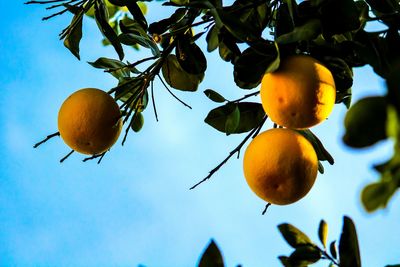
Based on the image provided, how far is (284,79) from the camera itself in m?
1.41

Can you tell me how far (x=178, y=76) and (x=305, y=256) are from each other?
43.7 inches

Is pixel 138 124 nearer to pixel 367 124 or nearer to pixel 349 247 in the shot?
pixel 349 247

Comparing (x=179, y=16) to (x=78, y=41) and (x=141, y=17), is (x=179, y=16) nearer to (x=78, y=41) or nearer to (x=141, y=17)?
(x=141, y=17)

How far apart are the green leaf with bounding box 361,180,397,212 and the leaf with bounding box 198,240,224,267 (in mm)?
624

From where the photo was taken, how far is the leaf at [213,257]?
46.0 inches

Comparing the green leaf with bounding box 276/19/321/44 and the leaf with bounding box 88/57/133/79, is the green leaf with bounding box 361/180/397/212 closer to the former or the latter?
the green leaf with bounding box 276/19/321/44

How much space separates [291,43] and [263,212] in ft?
1.90

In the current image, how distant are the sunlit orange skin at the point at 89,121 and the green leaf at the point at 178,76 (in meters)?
0.45

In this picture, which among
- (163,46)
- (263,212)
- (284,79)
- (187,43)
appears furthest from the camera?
(163,46)

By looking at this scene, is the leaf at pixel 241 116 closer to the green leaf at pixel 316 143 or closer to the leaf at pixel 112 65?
the green leaf at pixel 316 143

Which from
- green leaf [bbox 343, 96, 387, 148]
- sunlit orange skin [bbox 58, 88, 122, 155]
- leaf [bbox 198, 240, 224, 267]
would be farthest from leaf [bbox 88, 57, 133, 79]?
green leaf [bbox 343, 96, 387, 148]

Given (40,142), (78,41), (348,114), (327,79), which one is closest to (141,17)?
(78,41)

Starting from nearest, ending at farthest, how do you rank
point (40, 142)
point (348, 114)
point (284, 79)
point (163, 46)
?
point (348, 114) → point (284, 79) → point (40, 142) → point (163, 46)

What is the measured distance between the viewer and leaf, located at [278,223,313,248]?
4.77 ft
